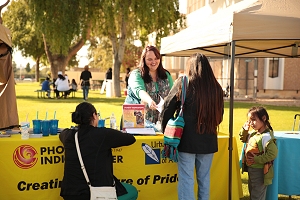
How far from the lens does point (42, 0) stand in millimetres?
21125

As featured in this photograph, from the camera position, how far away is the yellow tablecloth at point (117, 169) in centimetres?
415

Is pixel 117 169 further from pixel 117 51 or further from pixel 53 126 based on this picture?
pixel 117 51

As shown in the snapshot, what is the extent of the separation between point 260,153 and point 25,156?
2570mm

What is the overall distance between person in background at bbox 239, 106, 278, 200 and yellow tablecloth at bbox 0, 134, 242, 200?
24 cm

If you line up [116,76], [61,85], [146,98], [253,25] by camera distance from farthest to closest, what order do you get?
[116,76] → [61,85] → [146,98] → [253,25]

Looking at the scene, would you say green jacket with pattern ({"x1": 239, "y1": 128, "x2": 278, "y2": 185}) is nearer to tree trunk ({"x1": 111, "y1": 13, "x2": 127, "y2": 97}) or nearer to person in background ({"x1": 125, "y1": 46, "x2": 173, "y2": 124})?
person in background ({"x1": 125, "y1": 46, "x2": 173, "y2": 124})

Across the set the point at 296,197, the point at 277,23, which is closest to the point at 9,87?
the point at 277,23

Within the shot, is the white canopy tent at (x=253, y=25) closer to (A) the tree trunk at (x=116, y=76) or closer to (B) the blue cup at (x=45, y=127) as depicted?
(B) the blue cup at (x=45, y=127)

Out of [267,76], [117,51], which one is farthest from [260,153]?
[267,76]

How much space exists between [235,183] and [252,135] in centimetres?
62

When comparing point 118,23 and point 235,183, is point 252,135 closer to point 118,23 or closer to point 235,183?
point 235,183

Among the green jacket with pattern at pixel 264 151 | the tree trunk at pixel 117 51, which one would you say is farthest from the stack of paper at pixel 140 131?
the tree trunk at pixel 117 51

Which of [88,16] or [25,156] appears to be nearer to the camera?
[25,156]

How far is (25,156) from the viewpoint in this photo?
4148mm
